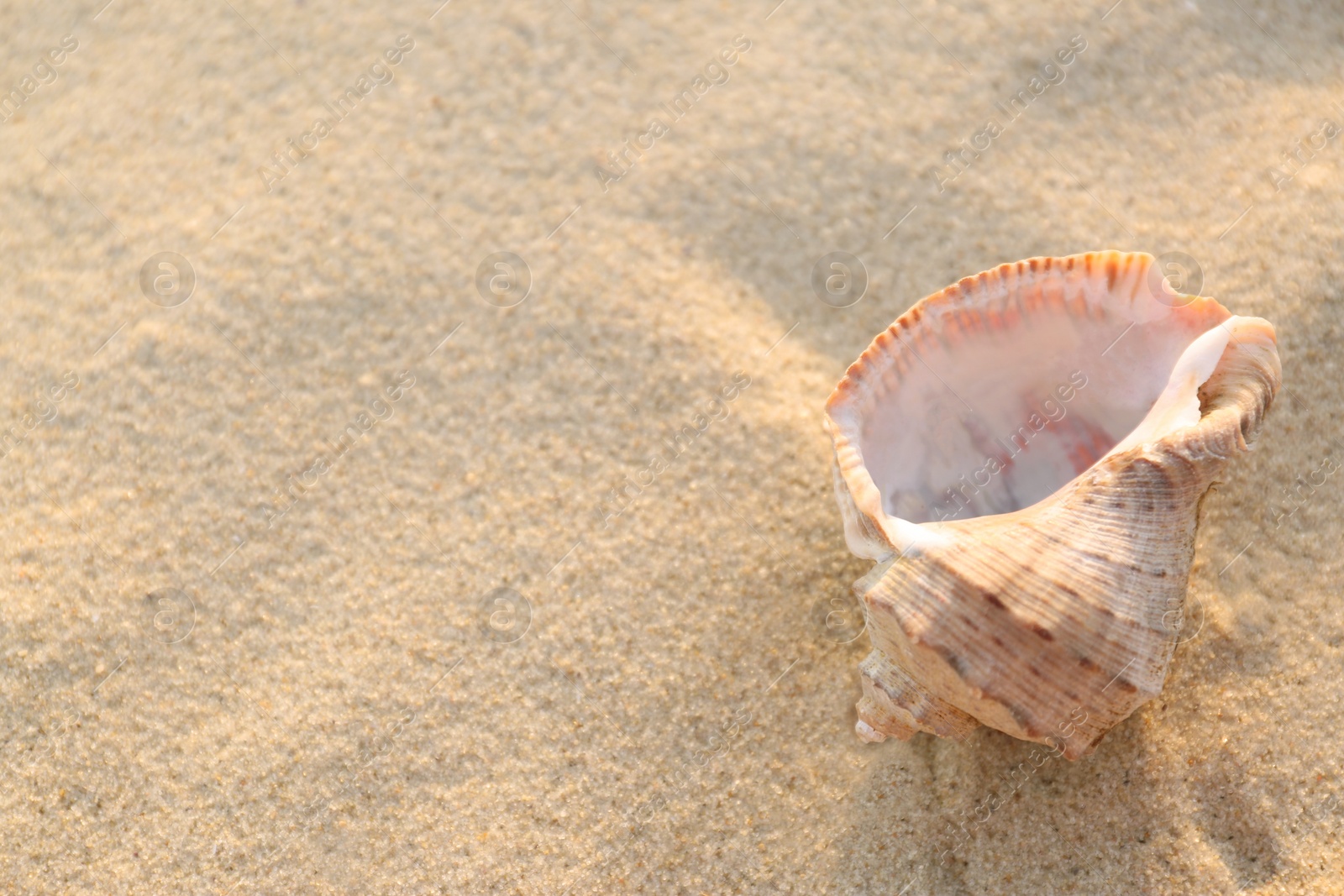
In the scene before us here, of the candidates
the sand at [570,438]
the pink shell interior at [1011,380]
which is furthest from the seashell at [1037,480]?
the sand at [570,438]

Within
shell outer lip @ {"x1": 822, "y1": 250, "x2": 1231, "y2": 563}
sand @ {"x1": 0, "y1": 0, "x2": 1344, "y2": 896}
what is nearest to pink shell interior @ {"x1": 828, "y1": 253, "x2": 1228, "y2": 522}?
shell outer lip @ {"x1": 822, "y1": 250, "x2": 1231, "y2": 563}

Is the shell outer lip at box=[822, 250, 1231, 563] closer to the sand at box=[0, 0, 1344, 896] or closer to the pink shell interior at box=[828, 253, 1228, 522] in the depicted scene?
the pink shell interior at box=[828, 253, 1228, 522]

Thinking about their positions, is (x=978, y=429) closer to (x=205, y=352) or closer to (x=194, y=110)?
(x=205, y=352)

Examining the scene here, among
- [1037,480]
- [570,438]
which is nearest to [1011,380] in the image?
[1037,480]

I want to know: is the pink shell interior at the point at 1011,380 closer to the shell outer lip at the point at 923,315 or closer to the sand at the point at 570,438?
the shell outer lip at the point at 923,315

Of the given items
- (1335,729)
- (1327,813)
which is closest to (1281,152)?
(1335,729)

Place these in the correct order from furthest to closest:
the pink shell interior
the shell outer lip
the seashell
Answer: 1. the pink shell interior
2. the shell outer lip
3. the seashell
